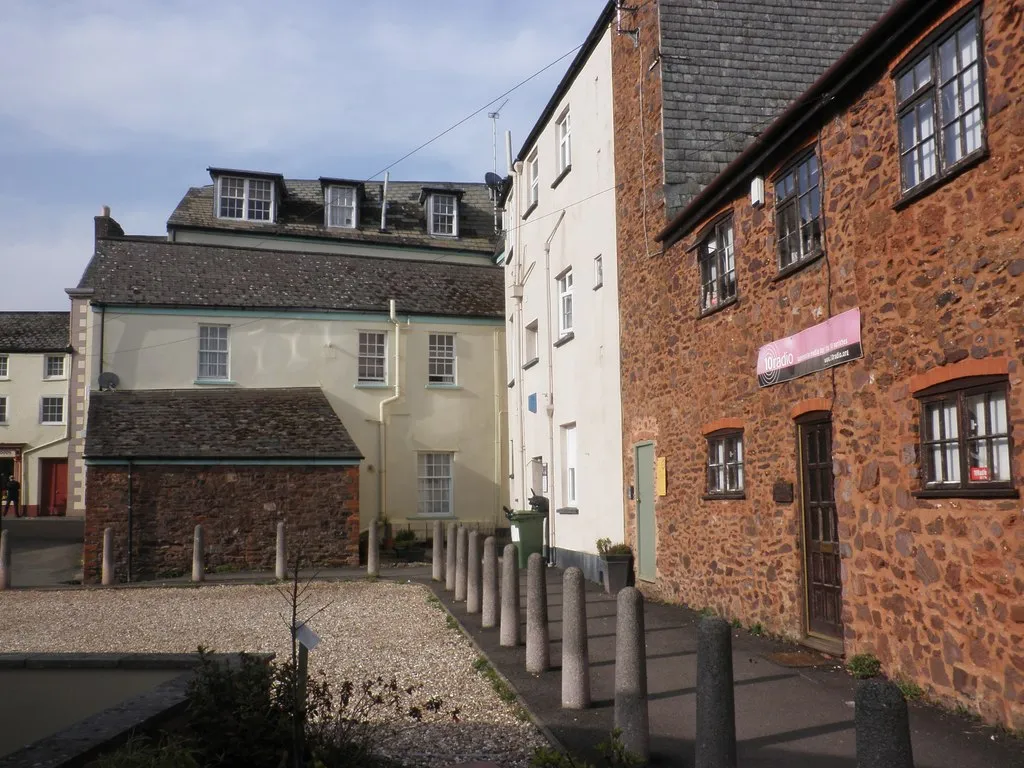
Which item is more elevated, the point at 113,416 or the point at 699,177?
the point at 699,177

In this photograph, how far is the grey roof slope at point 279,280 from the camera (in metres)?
24.7

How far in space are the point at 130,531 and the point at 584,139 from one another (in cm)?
1189

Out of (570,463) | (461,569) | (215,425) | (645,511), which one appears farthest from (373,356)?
(645,511)

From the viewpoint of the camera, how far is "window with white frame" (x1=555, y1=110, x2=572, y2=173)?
62.0 ft

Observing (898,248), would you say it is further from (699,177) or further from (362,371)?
(362,371)

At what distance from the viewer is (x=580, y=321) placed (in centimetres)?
1784

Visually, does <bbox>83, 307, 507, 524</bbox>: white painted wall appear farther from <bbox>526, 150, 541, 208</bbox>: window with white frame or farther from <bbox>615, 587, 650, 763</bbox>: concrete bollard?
<bbox>615, 587, 650, 763</bbox>: concrete bollard

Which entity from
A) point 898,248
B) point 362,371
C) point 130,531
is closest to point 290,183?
point 362,371

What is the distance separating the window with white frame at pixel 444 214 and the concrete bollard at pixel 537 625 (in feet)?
94.7

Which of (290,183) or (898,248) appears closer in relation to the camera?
(898,248)

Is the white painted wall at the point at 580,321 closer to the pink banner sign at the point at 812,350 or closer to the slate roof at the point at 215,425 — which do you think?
the slate roof at the point at 215,425

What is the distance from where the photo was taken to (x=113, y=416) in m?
22.1

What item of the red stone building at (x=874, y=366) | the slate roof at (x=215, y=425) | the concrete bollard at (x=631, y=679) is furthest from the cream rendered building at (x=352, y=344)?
the concrete bollard at (x=631, y=679)

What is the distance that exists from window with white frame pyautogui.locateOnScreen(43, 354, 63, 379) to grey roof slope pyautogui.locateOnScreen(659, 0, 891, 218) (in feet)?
118
